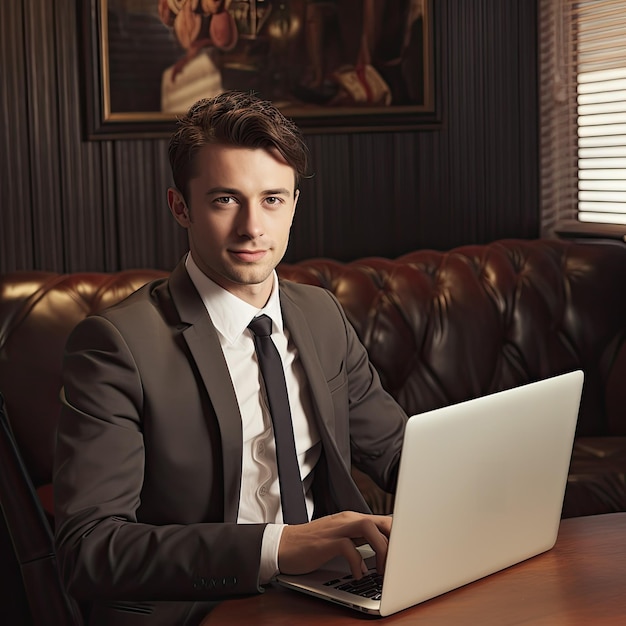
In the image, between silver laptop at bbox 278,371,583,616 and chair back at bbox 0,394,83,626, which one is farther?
chair back at bbox 0,394,83,626

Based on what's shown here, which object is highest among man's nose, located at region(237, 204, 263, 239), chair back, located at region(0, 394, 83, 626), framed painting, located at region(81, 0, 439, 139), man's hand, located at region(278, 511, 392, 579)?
framed painting, located at region(81, 0, 439, 139)

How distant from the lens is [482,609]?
4.59 feet

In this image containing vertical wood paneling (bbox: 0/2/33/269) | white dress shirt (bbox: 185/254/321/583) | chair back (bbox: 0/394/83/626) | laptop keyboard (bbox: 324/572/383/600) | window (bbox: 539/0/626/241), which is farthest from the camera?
window (bbox: 539/0/626/241)

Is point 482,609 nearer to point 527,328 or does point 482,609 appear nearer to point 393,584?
point 393,584

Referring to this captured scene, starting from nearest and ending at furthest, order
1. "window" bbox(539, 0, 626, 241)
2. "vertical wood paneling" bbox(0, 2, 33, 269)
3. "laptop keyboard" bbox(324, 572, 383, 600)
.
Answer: "laptop keyboard" bbox(324, 572, 383, 600) < "vertical wood paneling" bbox(0, 2, 33, 269) < "window" bbox(539, 0, 626, 241)

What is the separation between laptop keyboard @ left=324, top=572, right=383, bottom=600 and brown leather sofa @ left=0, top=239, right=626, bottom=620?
1502 mm

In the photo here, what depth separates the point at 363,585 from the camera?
1464 millimetres

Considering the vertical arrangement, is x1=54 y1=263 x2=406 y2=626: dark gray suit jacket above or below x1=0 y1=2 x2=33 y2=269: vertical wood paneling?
below

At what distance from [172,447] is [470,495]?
2.03 feet

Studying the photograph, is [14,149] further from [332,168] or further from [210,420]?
[210,420]

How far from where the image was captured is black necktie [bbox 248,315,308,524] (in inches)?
73.7

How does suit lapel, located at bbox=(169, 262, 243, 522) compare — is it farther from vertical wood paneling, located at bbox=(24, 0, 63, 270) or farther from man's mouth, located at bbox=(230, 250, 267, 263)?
vertical wood paneling, located at bbox=(24, 0, 63, 270)

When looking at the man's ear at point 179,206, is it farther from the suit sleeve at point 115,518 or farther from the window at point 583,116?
the window at point 583,116

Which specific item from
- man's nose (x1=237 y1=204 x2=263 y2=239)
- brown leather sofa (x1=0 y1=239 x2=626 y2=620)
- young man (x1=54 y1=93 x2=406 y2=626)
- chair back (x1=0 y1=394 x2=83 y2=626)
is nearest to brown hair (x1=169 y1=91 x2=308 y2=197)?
young man (x1=54 y1=93 x2=406 y2=626)
